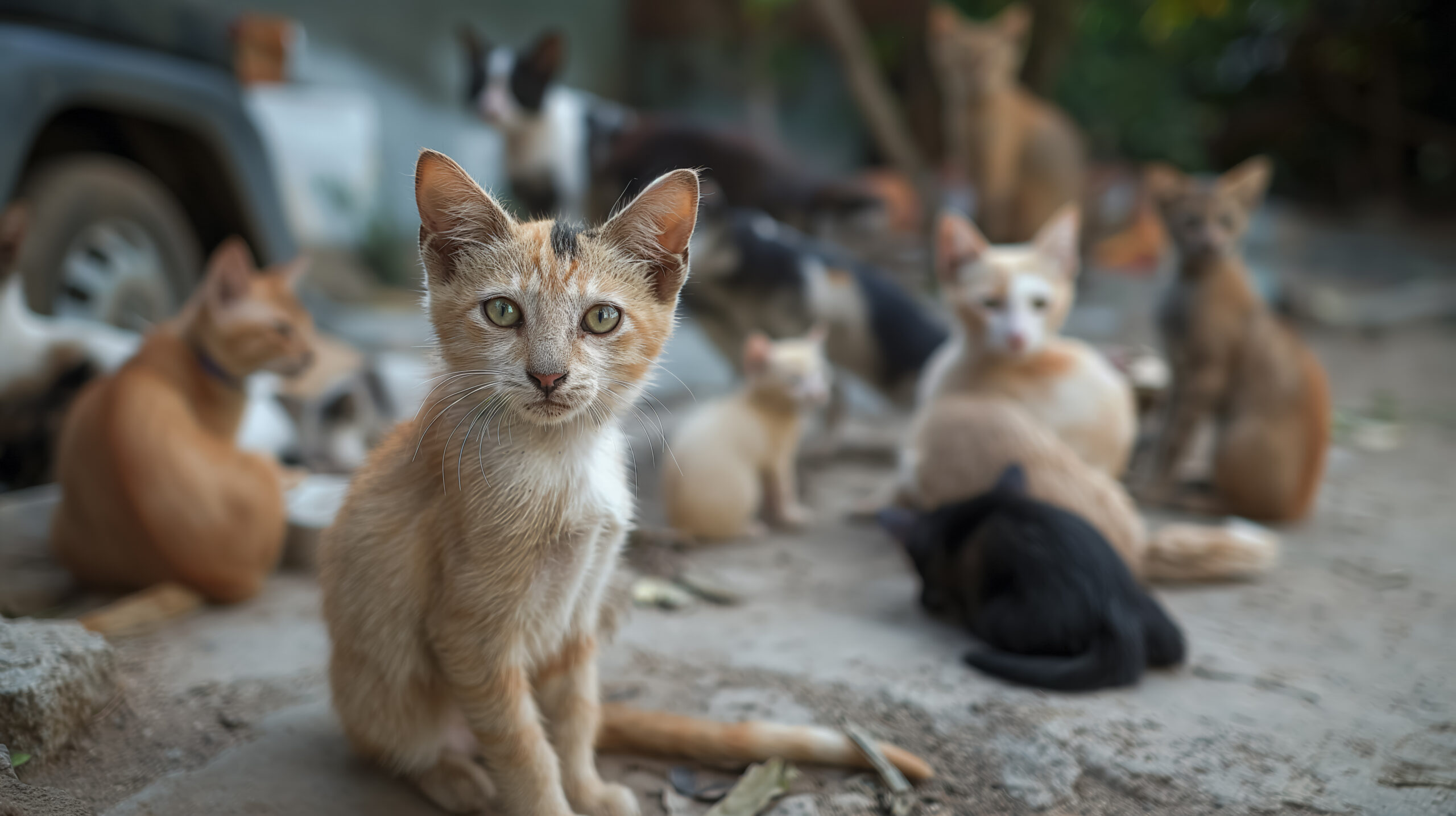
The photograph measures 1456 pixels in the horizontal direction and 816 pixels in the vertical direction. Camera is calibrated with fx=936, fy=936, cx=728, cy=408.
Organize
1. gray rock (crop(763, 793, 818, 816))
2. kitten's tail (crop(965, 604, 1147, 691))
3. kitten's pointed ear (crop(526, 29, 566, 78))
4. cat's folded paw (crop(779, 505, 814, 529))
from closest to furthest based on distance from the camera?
gray rock (crop(763, 793, 818, 816))
kitten's tail (crop(965, 604, 1147, 691))
cat's folded paw (crop(779, 505, 814, 529))
kitten's pointed ear (crop(526, 29, 566, 78))

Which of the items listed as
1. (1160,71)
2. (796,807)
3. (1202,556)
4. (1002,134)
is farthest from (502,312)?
(1160,71)

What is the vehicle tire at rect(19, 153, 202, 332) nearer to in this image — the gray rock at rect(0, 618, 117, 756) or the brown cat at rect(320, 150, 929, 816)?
the gray rock at rect(0, 618, 117, 756)

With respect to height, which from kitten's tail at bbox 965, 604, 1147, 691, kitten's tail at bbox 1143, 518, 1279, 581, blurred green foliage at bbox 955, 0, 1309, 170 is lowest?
kitten's tail at bbox 965, 604, 1147, 691

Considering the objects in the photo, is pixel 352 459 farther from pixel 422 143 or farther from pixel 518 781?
pixel 422 143

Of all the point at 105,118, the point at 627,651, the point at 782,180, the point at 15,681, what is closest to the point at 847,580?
the point at 627,651

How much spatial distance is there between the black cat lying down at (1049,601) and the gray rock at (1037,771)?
28 cm

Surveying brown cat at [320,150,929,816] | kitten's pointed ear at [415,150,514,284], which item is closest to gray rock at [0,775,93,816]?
brown cat at [320,150,929,816]

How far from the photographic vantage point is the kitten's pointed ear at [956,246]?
3.71 meters

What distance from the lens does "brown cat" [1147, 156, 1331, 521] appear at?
393cm

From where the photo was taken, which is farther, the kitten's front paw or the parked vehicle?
the parked vehicle

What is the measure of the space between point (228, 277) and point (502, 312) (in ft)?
5.88

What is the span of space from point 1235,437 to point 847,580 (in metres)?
1.89

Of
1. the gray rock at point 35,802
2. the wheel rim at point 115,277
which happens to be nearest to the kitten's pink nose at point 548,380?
the gray rock at point 35,802

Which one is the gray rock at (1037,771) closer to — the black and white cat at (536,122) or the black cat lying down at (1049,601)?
the black cat lying down at (1049,601)
